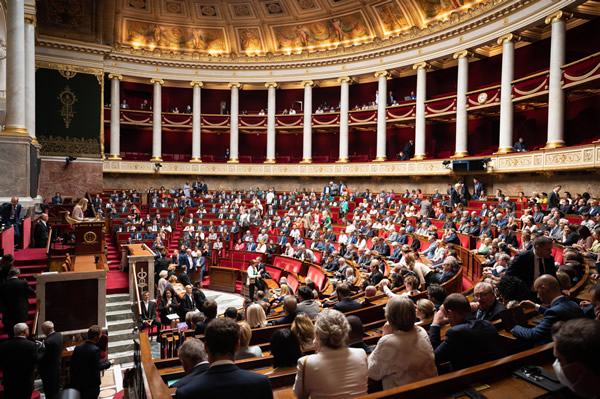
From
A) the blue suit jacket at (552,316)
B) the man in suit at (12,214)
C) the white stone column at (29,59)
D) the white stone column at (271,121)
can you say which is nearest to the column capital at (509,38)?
the white stone column at (271,121)

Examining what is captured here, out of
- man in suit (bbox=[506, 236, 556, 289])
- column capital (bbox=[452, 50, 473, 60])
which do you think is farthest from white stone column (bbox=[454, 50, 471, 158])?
man in suit (bbox=[506, 236, 556, 289])

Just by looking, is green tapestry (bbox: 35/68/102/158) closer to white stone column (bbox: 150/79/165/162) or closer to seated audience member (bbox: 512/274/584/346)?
white stone column (bbox: 150/79/165/162)

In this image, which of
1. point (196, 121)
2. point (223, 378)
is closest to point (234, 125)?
point (196, 121)

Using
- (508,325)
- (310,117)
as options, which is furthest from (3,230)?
(310,117)

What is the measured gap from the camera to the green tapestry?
21.7 metres

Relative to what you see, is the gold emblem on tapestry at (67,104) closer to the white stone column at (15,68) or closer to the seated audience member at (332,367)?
the white stone column at (15,68)

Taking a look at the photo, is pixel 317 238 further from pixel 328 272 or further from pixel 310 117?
pixel 310 117

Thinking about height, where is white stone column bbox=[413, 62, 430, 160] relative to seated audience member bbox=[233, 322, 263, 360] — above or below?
above

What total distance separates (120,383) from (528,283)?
722cm

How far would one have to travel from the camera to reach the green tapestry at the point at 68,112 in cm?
2167

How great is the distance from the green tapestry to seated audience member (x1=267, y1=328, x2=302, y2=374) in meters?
23.5

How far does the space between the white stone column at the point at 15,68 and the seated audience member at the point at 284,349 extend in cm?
1194

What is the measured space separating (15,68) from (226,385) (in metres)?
13.6

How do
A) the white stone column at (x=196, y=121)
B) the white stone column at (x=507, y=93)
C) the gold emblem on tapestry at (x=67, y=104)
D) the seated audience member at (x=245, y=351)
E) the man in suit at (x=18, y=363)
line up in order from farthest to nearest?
the white stone column at (x=196, y=121) < the gold emblem on tapestry at (x=67, y=104) < the white stone column at (x=507, y=93) < the man in suit at (x=18, y=363) < the seated audience member at (x=245, y=351)
